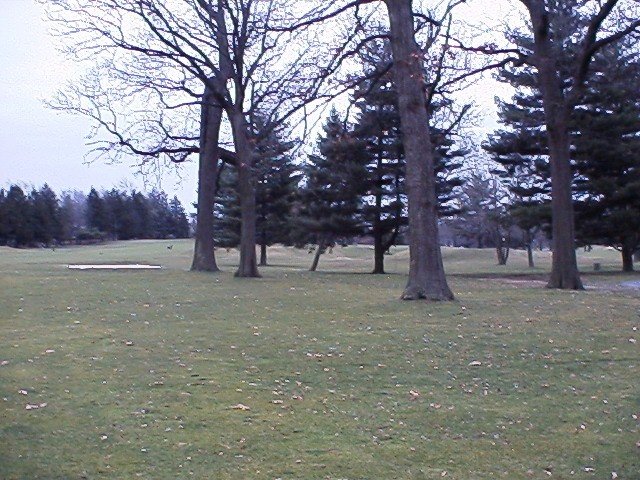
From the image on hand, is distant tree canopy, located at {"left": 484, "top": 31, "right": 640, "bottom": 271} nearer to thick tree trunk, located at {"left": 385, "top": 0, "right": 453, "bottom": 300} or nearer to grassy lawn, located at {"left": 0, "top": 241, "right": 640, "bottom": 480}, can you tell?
thick tree trunk, located at {"left": 385, "top": 0, "right": 453, "bottom": 300}

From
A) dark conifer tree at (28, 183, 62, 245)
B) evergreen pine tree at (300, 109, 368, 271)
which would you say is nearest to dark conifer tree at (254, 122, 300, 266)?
evergreen pine tree at (300, 109, 368, 271)

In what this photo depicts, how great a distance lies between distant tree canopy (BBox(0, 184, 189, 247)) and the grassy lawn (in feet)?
194

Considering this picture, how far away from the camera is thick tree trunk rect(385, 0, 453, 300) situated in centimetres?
1602

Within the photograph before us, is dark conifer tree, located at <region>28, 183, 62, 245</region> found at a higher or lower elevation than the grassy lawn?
higher

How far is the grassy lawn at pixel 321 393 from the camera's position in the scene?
19.2ft

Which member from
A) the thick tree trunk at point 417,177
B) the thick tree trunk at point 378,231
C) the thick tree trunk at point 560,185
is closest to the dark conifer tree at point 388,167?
the thick tree trunk at point 378,231

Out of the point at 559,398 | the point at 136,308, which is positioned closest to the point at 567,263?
the point at 136,308

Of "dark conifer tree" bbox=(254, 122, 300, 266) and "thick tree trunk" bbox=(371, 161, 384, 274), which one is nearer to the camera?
"thick tree trunk" bbox=(371, 161, 384, 274)

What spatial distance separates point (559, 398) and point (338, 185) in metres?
29.0

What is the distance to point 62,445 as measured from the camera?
612 centimetres

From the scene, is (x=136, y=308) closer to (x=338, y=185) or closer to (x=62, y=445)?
(x=62, y=445)

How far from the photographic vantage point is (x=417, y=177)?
16.1 metres

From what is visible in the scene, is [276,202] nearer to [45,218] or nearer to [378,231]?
[378,231]

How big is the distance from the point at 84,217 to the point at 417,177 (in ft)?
256
